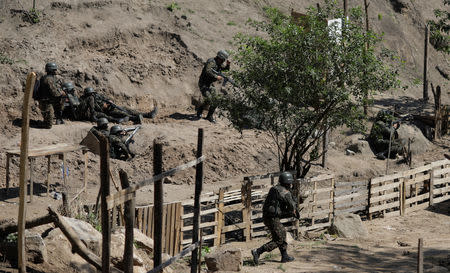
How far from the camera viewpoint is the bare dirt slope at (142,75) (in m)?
15.9

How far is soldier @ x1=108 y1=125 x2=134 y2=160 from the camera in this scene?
15.5 metres

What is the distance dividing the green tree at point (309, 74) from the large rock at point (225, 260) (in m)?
→ 3.33

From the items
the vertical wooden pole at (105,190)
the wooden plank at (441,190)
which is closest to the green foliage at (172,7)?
the wooden plank at (441,190)

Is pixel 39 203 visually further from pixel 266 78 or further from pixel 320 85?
pixel 320 85

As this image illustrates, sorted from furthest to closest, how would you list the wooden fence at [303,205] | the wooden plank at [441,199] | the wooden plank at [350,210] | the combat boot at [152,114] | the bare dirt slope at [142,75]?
1. the combat boot at [152,114]
2. the wooden plank at [441,199]
3. the bare dirt slope at [142,75]
4. the wooden plank at [350,210]
5. the wooden fence at [303,205]

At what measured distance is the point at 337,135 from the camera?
2114cm

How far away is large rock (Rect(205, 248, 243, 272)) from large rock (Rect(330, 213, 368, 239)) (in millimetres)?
3806

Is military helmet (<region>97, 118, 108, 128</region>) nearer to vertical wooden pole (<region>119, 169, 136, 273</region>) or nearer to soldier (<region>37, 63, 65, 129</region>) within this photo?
soldier (<region>37, 63, 65, 129</region>)

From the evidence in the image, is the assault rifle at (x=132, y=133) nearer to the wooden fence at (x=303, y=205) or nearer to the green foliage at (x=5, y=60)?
the wooden fence at (x=303, y=205)

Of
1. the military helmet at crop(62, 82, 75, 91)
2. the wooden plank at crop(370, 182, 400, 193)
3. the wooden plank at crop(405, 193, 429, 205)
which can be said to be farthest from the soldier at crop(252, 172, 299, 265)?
the military helmet at crop(62, 82, 75, 91)

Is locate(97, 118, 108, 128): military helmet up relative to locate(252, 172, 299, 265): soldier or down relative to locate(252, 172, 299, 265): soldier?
up

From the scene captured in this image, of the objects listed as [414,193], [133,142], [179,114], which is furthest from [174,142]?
[414,193]

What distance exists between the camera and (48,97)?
1541cm

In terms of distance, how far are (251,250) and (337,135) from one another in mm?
10299
